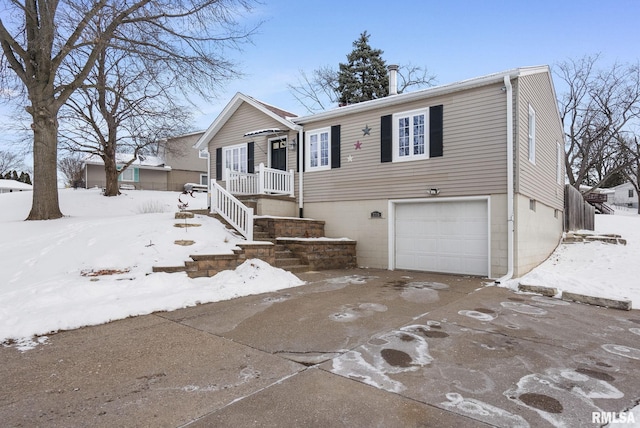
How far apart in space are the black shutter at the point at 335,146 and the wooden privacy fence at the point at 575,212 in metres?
9.98

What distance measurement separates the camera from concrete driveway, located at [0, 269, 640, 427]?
7.91 ft

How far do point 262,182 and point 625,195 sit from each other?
2095 inches

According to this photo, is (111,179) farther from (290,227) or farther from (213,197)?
(290,227)

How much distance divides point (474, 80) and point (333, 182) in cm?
474

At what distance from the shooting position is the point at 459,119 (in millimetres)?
8914

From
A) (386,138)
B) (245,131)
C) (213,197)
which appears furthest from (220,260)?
(245,131)

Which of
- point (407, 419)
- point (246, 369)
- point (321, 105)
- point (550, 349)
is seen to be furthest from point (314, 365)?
point (321, 105)

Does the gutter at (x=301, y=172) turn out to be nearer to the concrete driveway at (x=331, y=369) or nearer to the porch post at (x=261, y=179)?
the porch post at (x=261, y=179)

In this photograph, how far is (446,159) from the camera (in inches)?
357

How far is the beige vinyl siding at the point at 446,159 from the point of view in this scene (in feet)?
27.6

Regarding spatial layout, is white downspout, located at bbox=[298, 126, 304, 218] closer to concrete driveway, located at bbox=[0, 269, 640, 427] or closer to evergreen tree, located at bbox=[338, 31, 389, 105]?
concrete driveway, located at bbox=[0, 269, 640, 427]

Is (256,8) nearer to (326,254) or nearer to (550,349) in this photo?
(326,254)

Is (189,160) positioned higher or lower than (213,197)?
higher

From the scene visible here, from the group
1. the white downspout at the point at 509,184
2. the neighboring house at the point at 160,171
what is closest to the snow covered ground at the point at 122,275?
the white downspout at the point at 509,184
